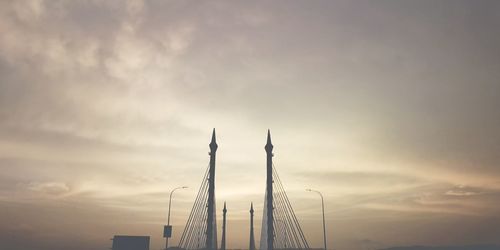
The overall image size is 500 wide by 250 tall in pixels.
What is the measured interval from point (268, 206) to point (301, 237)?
10.8 m

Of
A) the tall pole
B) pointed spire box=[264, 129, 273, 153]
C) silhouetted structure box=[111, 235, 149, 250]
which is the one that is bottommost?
silhouetted structure box=[111, 235, 149, 250]

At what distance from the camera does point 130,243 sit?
65250 mm

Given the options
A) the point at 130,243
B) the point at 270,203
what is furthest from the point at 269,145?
the point at 130,243

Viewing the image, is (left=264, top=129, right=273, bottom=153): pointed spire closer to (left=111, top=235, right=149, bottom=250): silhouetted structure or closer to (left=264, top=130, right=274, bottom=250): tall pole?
(left=264, top=130, right=274, bottom=250): tall pole

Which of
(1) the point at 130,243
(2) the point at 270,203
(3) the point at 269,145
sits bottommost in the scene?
(1) the point at 130,243

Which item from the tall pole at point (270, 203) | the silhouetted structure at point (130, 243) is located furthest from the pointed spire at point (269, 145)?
the silhouetted structure at point (130, 243)

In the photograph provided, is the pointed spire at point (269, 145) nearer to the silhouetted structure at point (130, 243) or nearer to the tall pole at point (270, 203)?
the tall pole at point (270, 203)

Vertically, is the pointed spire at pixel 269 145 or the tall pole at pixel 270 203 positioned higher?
the pointed spire at pixel 269 145

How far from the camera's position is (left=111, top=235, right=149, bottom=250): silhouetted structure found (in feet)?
213

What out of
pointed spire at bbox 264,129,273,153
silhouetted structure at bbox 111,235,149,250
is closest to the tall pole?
pointed spire at bbox 264,129,273,153

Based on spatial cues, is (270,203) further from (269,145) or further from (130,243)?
(130,243)

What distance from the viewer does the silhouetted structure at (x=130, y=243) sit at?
64875 mm

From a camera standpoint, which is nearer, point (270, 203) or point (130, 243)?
point (130, 243)

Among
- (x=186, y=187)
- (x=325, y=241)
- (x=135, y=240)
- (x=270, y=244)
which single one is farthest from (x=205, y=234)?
(x=325, y=241)
